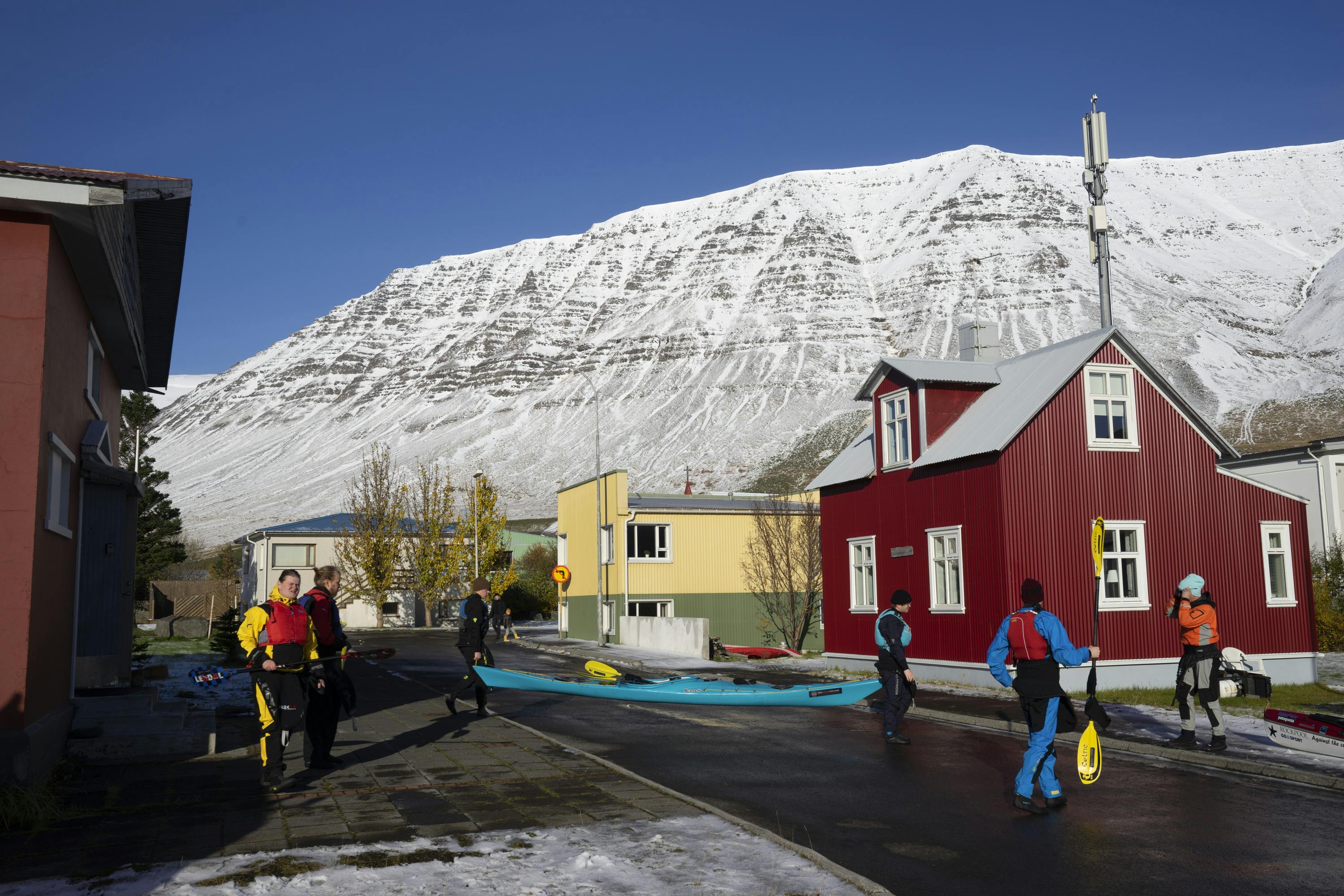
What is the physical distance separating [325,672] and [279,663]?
4.21 ft

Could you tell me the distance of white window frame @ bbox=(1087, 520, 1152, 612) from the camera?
69.8 ft

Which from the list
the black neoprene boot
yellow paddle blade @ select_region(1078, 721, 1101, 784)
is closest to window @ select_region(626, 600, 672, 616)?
yellow paddle blade @ select_region(1078, 721, 1101, 784)

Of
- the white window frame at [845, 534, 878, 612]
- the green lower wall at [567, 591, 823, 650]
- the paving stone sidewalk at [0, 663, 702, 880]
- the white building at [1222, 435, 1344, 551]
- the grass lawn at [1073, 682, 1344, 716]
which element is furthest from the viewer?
the green lower wall at [567, 591, 823, 650]

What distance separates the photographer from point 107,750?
36.1 ft

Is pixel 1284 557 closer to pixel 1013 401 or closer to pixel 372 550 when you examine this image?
pixel 1013 401

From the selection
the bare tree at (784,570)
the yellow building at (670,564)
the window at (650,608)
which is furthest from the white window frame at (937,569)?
the window at (650,608)

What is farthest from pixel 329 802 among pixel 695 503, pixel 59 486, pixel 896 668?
pixel 695 503

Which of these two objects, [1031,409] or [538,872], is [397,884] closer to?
[538,872]

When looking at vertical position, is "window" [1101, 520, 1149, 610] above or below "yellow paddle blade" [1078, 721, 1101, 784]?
above

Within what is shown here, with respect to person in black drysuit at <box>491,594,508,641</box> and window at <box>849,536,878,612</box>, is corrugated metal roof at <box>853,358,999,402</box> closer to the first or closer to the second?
window at <box>849,536,878,612</box>

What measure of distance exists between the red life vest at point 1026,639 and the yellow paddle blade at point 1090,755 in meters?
1.05

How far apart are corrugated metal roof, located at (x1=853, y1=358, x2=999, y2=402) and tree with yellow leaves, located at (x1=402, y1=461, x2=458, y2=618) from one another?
41550 millimetres

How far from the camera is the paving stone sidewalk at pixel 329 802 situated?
7.35 metres

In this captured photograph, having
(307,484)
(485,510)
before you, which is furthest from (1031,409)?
(307,484)
